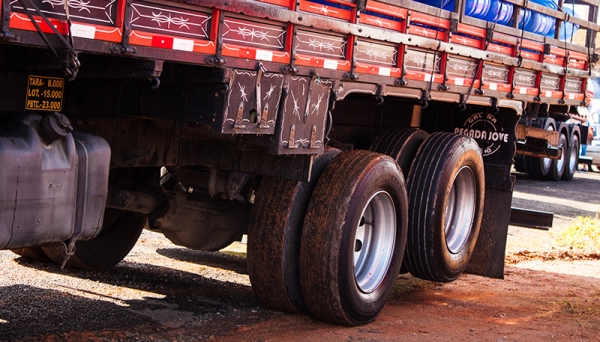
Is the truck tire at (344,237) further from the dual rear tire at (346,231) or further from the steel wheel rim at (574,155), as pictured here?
the steel wheel rim at (574,155)

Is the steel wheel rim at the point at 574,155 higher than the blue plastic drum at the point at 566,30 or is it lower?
lower

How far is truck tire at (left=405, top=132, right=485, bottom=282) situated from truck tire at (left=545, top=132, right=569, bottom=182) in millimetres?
12316

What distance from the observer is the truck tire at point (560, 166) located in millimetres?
18906

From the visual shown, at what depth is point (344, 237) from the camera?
207 inches

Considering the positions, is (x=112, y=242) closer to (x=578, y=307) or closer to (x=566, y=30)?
(x=578, y=307)

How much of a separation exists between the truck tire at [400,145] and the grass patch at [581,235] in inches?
152

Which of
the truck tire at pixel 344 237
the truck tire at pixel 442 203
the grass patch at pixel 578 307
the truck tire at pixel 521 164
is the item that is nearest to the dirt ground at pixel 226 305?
the grass patch at pixel 578 307

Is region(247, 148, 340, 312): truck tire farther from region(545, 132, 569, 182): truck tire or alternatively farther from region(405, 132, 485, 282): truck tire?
region(545, 132, 569, 182): truck tire

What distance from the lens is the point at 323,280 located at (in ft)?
17.2

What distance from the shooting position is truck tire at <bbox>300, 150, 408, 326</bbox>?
524 centimetres

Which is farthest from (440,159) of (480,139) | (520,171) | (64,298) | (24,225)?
(520,171)

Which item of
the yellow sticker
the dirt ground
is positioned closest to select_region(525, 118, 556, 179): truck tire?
the dirt ground

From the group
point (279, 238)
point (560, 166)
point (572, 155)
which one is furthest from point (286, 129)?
point (572, 155)

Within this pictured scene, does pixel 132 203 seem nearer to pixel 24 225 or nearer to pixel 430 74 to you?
pixel 24 225
